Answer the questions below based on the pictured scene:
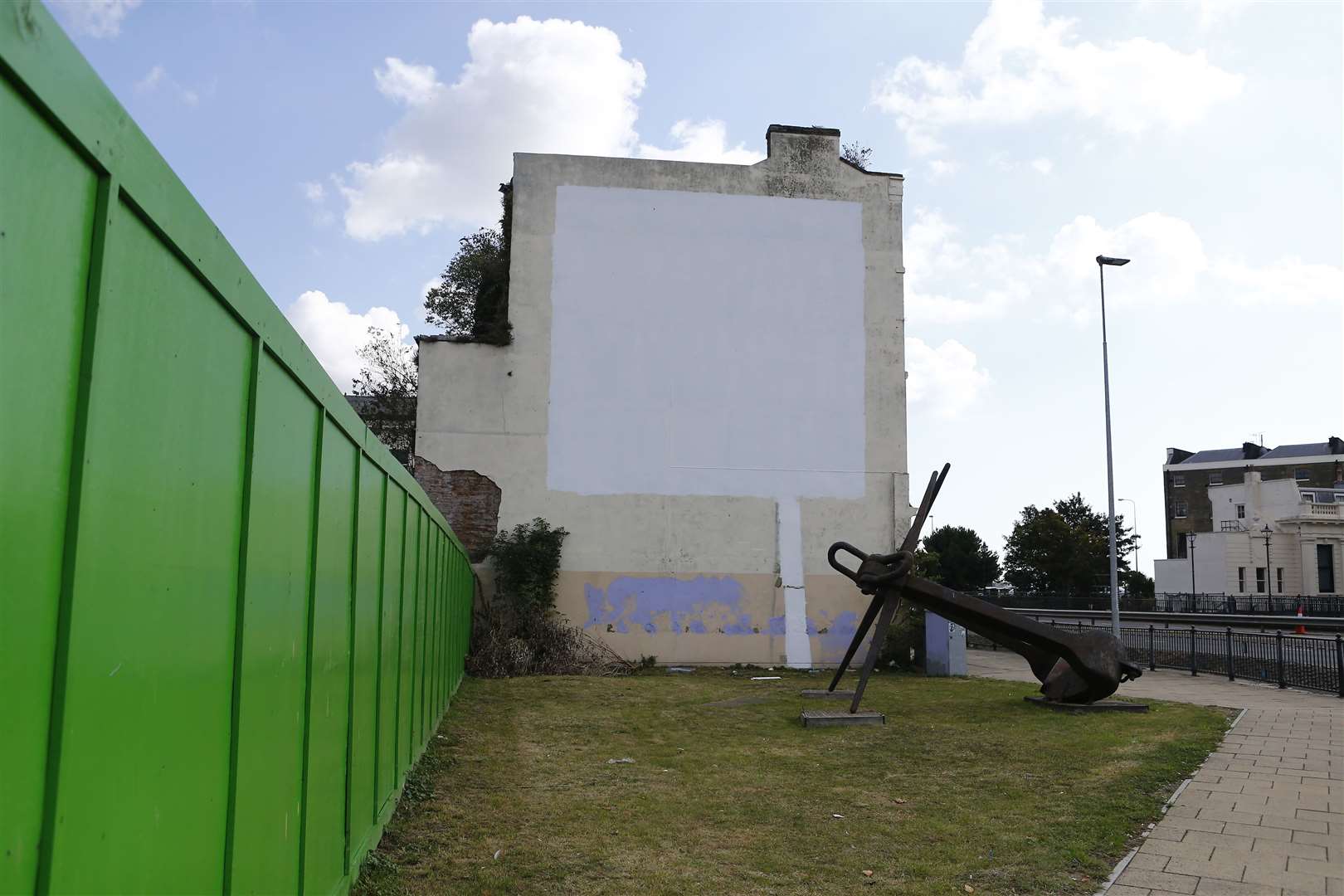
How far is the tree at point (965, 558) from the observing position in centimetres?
7044

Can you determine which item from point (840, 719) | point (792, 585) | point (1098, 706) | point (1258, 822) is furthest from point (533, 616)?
point (1258, 822)

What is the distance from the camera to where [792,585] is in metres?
22.4

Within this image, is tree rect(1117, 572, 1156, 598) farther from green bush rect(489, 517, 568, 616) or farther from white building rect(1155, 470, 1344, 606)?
green bush rect(489, 517, 568, 616)

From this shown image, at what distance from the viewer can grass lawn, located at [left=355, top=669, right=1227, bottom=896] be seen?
20.0ft

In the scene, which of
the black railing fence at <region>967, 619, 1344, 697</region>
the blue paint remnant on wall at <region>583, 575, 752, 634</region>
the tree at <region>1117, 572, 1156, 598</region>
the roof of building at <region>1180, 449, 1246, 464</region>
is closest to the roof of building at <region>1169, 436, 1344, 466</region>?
the roof of building at <region>1180, 449, 1246, 464</region>

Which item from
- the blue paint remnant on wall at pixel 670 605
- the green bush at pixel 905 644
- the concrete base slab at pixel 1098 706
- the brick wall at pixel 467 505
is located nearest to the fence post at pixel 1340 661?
the concrete base slab at pixel 1098 706

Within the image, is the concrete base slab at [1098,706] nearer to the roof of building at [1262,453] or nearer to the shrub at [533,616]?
the shrub at [533,616]

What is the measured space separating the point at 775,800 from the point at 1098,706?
7620 mm

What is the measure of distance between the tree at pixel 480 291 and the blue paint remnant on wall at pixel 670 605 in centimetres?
611

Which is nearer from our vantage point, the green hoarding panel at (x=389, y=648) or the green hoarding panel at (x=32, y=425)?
the green hoarding panel at (x=32, y=425)

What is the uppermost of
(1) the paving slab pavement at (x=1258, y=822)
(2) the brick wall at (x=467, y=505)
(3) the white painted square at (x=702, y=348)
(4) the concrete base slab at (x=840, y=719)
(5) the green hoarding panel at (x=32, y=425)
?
(3) the white painted square at (x=702, y=348)

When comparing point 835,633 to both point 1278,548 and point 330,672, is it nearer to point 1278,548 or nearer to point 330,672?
→ point 330,672

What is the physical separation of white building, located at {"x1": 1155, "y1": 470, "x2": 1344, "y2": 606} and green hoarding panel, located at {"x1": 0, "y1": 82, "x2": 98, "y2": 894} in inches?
2987

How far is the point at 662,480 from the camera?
73.5ft
